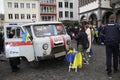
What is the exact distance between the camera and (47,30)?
10.6 metres

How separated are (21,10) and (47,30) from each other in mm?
57858

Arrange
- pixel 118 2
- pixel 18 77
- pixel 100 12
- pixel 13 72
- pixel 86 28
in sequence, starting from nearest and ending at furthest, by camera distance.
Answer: pixel 18 77, pixel 13 72, pixel 86 28, pixel 118 2, pixel 100 12

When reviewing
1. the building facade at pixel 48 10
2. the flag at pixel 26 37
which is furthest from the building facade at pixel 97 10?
the building facade at pixel 48 10

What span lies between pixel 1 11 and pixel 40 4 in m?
11.4

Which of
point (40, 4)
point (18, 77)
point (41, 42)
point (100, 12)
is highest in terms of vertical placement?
point (40, 4)

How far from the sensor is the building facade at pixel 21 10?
65688 millimetres

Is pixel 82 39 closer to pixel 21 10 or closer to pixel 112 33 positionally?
pixel 112 33

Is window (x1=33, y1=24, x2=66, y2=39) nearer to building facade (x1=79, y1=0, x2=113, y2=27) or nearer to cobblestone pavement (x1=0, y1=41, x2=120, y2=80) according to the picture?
cobblestone pavement (x1=0, y1=41, x2=120, y2=80)

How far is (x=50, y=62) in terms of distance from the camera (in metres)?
11.8

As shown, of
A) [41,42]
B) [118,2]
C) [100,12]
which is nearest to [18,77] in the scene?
[41,42]

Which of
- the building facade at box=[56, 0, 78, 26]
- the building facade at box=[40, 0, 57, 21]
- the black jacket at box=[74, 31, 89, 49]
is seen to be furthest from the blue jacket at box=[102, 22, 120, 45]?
the building facade at box=[40, 0, 57, 21]

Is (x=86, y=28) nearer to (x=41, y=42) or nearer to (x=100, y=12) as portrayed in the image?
Answer: (x=41, y=42)

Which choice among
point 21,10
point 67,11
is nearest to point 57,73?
point 21,10

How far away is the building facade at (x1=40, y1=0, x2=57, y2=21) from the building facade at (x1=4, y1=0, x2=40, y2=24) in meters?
1.79
